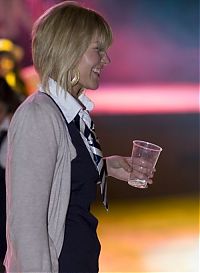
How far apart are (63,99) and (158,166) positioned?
4287 millimetres

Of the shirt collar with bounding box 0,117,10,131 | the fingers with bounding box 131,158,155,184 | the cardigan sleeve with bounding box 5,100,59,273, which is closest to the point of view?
the cardigan sleeve with bounding box 5,100,59,273

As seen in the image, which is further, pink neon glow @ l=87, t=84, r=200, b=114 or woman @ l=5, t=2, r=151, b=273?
pink neon glow @ l=87, t=84, r=200, b=114

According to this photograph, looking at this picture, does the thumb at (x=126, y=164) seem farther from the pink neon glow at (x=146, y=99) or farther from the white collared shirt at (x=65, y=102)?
the pink neon glow at (x=146, y=99)

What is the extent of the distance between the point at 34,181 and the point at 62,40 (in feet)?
1.07

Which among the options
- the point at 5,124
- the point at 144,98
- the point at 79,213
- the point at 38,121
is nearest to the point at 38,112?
the point at 38,121

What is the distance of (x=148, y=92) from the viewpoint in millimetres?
5672

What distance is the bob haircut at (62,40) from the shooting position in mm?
1488

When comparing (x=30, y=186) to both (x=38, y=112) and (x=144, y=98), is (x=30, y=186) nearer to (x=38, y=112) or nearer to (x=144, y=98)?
(x=38, y=112)

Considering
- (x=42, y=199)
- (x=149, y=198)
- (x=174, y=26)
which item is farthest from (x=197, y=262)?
(x=42, y=199)

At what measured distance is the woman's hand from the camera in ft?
5.92

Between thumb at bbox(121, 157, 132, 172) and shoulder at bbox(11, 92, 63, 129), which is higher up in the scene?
shoulder at bbox(11, 92, 63, 129)

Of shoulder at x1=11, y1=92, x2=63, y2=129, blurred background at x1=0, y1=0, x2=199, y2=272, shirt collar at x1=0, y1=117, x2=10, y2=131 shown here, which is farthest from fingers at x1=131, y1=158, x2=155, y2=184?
Answer: blurred background at x1=0, y1=0, x2=199, y2=272

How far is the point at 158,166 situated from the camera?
5766mm

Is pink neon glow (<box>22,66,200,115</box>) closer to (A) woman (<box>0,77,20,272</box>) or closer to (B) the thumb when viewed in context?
(A) woman (<box>0,77,20,272</box>)
